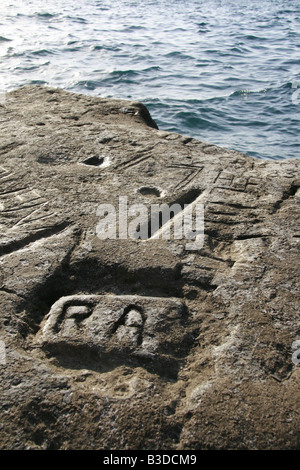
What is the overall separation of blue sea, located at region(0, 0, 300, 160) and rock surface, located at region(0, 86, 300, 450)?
8.87 feet

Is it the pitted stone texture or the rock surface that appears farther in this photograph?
the pitted stone texture

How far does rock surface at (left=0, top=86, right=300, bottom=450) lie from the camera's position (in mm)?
1673

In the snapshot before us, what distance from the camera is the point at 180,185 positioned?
9.36 feet

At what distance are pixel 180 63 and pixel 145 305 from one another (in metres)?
6.85

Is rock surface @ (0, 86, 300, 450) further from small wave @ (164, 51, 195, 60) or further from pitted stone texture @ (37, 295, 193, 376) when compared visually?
small wave @ (164, 51, 195, 60)

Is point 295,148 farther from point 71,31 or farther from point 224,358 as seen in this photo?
point 71,31

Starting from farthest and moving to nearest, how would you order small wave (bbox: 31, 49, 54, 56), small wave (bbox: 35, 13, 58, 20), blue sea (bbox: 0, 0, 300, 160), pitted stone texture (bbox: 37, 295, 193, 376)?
small wave (bbox: 35, 13, 58, 20) → small wave (bbox: 31, 49, 54, 56) → blue sea (bbox: 0, 0, 300, 160) → pitted stone texture (bbox: 37, 295, 193, 376)

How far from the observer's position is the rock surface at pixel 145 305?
1673mm

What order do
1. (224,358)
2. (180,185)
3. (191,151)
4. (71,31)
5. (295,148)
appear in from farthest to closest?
(71,31)
(295,148)
(191,151)
(180,185)
(224,358)

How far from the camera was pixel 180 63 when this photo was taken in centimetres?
827

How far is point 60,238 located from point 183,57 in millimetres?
6905

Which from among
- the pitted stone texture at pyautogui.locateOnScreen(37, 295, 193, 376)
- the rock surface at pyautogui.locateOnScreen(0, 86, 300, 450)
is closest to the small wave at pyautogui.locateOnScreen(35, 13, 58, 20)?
the rock surface at pyautogui.locateOnScreen(0, 86, 300, 450)

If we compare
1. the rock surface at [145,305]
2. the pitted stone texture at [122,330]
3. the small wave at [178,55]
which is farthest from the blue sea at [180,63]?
the pitted stone texture at [122,330]
